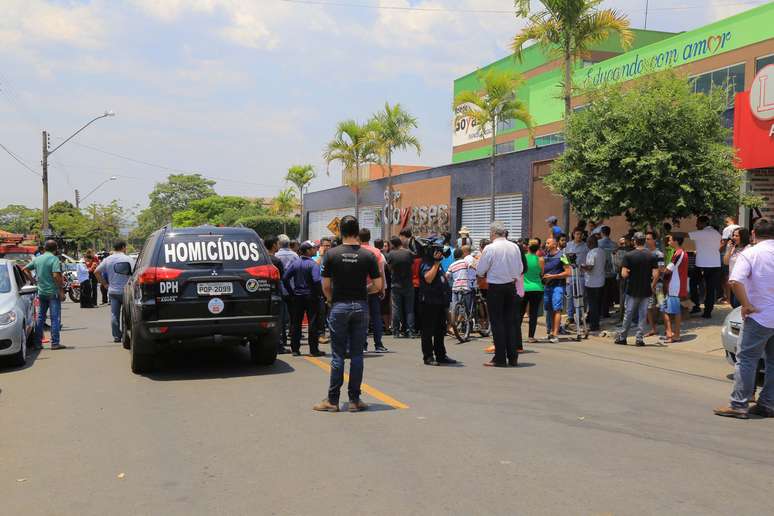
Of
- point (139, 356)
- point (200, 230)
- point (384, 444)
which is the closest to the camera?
point (384, 444)

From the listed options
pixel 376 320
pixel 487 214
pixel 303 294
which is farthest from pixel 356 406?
pixel 487 214

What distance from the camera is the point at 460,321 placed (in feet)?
45.6

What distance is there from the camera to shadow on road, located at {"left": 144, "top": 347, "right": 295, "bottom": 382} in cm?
967

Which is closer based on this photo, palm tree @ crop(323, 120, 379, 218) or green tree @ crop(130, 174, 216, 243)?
palm tree @ crop(323, 120, 379, 218)

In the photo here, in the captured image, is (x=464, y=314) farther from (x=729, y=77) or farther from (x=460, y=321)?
(x=729, y=77)

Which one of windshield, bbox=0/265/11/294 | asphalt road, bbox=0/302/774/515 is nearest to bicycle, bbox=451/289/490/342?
asphalt road, bbox=0/302/774/515

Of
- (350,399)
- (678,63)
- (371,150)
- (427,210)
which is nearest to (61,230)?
(371,150)

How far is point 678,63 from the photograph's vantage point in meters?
33.2

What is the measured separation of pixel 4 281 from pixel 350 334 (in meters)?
7.10

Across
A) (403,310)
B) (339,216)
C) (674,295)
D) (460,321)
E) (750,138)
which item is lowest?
(460,321)

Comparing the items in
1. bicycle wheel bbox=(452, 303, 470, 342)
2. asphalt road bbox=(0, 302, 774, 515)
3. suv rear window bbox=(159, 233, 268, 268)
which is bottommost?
asphalt road bbox=(0, 302, 774, 515)

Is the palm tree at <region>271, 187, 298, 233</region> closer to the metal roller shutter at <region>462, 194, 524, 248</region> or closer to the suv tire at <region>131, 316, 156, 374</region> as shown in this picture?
the metal roller shutter at <region>462, 194, 524, 248</region>

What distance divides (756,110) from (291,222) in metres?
54.5

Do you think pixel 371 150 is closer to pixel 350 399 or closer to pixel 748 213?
pixel 748 213
